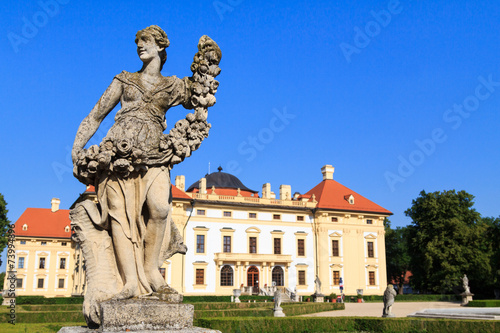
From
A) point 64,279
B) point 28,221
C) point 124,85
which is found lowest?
point 64,279

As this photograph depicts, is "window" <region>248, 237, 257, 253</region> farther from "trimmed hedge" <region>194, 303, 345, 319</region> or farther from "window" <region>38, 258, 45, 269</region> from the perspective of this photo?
"window" <region>38, 258, 45, 269</region>

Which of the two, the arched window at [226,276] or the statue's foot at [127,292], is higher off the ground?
the statue's foot at [127,292]

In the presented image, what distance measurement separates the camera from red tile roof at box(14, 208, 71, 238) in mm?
52969

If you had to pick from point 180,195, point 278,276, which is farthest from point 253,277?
point 180,195

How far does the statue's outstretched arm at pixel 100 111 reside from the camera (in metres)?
4.24

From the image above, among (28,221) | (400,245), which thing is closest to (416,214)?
(400,245)

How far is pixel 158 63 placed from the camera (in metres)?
4.46

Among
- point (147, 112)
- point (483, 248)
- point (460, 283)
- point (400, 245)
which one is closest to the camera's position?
point (147, 112)

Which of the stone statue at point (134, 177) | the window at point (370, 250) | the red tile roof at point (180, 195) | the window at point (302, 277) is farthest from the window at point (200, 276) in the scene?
the stone statue at point (134, 177)

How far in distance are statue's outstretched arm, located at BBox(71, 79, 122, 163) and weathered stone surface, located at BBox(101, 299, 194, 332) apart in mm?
1529

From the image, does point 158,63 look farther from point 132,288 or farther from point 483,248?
point 483,248

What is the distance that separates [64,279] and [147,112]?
54.2m

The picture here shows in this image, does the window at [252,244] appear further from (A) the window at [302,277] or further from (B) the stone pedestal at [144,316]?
(B) the stone pedestal at [144,316]

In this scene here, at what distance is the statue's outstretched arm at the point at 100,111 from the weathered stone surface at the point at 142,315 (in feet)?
5.02
